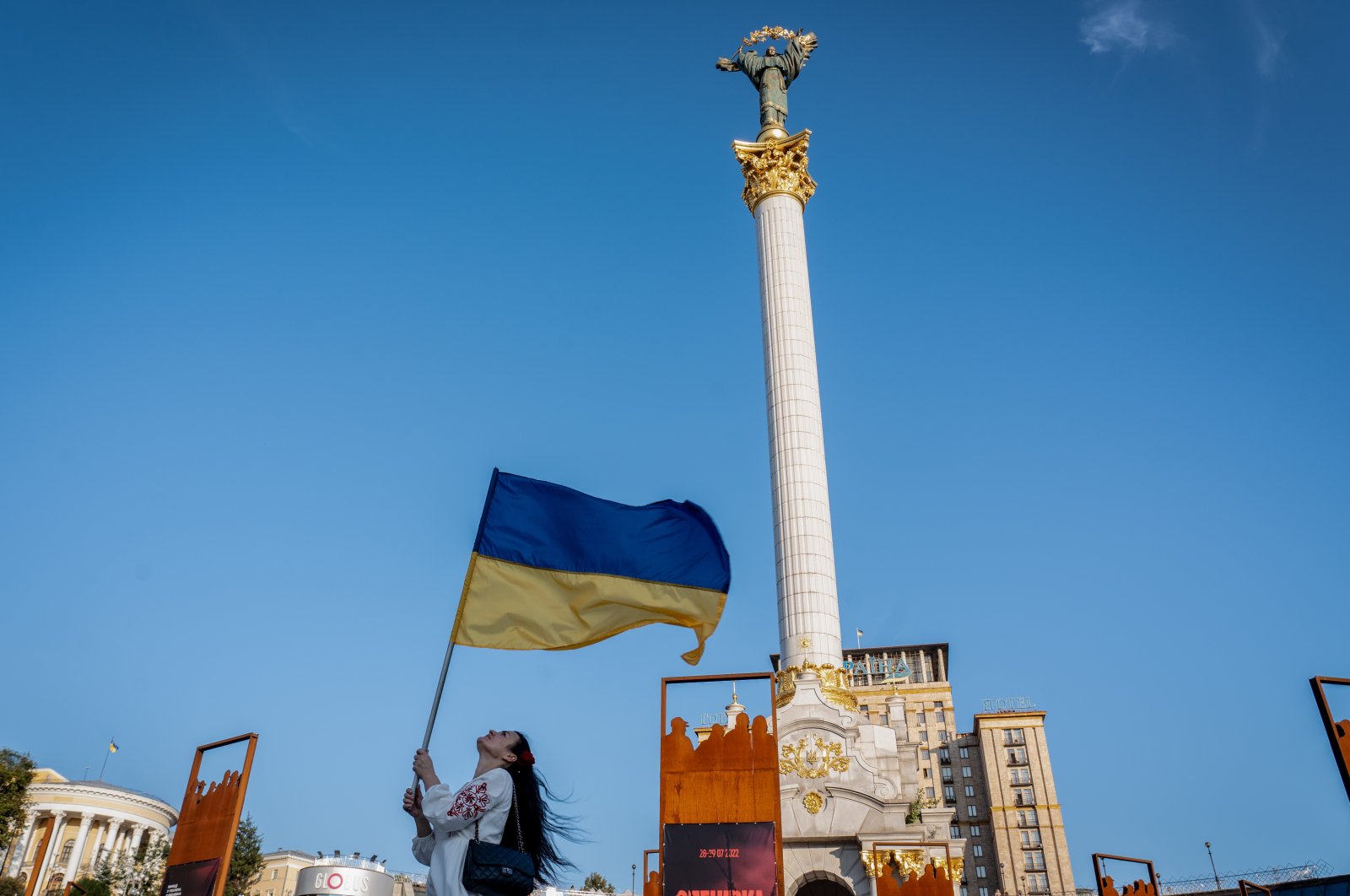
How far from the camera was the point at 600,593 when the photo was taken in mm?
8820

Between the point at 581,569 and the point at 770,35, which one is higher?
the point at 770,35

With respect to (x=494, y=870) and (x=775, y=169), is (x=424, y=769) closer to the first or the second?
(x=494, y=870)

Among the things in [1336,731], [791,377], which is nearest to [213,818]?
[1336,731]

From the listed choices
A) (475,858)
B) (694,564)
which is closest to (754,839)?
(694,564)

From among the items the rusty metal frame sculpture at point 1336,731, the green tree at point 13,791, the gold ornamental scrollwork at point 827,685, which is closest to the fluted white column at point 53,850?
the green tree at point 13,791

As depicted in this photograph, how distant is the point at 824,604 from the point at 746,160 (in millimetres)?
15209

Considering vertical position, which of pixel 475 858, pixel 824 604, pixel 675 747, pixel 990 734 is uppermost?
pixel 990 734

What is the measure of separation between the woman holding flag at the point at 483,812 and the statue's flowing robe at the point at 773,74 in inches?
1220

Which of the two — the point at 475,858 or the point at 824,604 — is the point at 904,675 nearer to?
the point at 824,604

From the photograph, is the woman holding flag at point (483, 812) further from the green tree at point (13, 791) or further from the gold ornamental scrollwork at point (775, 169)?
the green tree at point (13, 791)

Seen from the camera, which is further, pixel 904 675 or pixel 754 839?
pixel 904 675

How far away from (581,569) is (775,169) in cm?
2567

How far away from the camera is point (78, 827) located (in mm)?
59188

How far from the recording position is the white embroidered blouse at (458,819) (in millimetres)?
5246
